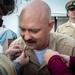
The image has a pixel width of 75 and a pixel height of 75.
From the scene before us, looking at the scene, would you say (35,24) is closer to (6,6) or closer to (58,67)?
(6,6)

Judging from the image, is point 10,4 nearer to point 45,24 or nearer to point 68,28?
point 45,24

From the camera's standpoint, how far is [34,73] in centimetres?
122

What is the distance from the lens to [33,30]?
1104mm

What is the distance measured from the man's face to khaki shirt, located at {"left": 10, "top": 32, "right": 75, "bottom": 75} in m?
0.12

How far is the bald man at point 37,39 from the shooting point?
3.65 ft

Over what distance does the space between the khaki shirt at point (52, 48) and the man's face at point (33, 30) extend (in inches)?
4.6

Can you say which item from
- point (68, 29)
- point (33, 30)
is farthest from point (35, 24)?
point (68, 29)

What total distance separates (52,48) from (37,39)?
0.17m

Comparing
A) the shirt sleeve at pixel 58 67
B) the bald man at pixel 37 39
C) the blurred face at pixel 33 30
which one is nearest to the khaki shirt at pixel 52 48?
the bald man at pixel 37 39

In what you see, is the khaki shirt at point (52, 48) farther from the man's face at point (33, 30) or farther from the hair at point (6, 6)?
the hair at point (6, 6)

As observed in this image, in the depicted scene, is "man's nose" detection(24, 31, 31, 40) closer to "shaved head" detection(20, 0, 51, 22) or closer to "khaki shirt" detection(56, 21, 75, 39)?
"shaved head" detection(20, 0, 51, 22)

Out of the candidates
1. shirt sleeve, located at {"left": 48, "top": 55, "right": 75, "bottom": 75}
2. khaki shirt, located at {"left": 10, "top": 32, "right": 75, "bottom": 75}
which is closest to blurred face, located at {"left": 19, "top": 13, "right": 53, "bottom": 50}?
khaki shirt, located at {"left": 10, "top": 32, "right": 75, "bottom": 75}

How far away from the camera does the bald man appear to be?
3.65 ft

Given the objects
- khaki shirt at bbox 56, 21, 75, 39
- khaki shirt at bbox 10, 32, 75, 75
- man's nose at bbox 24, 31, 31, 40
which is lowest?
khaki shirt at bbox 56, 21, 75, 39
